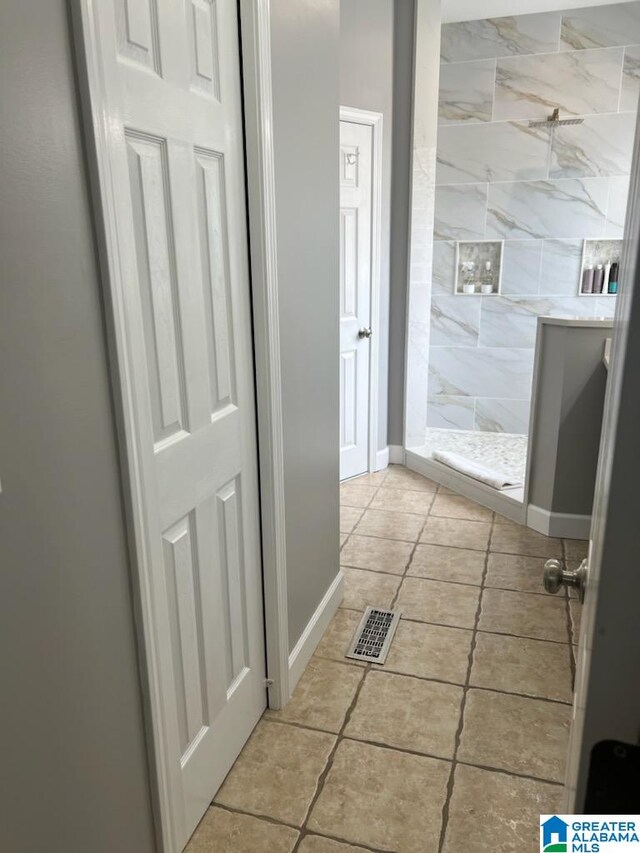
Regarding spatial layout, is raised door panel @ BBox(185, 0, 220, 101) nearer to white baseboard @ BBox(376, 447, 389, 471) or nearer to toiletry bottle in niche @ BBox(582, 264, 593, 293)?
white baseboard @ BBox(376, 447, 389, 471)

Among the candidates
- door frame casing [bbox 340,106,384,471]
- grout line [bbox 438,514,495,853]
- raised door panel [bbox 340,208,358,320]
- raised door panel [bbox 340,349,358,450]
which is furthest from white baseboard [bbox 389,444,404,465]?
grout line [bbox 438,514,495,853]

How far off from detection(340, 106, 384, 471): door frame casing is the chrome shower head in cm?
151

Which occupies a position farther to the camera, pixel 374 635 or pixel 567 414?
pixel 567 414

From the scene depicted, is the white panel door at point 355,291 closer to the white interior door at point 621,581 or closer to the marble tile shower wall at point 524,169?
the marble tile shower wall at point 524,169

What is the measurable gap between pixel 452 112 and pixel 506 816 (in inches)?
187

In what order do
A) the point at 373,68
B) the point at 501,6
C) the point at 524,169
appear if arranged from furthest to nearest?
the point at 524,169 → the point at 501,6 → the point at 373,68

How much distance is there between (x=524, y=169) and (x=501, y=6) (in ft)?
3.60

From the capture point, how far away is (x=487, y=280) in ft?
17.0

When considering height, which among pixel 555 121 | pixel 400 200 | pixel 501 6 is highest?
pixel 501 6

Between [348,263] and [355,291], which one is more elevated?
[348,263]

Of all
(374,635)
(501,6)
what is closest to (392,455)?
(374,635)

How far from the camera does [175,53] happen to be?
135 cm

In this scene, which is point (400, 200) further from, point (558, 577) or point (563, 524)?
point (558, 577)

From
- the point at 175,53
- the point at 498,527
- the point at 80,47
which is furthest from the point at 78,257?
the point at 498,527
